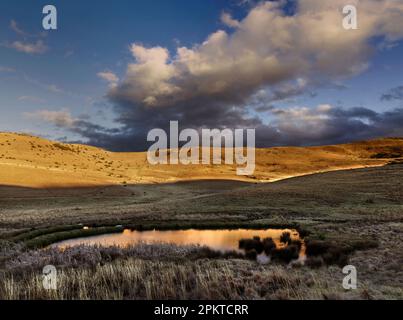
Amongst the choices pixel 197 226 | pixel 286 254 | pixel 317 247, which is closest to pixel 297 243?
Result: pixel 317 247

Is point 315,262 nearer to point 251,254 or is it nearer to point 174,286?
point 251,254

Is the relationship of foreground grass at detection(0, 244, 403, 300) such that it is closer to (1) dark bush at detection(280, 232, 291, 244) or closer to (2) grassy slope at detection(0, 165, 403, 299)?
(2) grassy slope at detection(0, 165, 403, 299)

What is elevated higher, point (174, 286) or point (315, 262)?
point (174, 286)

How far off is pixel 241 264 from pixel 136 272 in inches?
212

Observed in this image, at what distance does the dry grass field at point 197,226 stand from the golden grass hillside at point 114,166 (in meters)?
0.98

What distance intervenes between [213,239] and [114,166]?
98918 millimetres

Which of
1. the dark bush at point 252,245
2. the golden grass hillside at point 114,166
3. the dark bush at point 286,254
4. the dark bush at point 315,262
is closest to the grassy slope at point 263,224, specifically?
the dark bush at point 315,262

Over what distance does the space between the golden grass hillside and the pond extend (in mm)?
47098

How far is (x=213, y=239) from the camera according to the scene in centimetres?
2638

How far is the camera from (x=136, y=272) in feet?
43.4

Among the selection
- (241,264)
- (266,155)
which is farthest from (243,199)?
(266,155)

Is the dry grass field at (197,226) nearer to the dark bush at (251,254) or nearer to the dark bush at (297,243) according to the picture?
the dark bush at (297,243)
